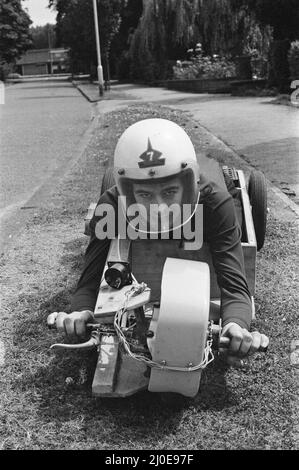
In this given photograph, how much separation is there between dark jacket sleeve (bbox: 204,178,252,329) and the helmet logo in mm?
391

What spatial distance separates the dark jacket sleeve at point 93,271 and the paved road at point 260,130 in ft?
11.9

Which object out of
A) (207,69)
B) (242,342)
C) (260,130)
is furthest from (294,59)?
(242,342)

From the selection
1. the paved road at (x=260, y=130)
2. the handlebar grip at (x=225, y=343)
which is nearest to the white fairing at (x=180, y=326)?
the handlebar grip at (x=225, y=343)

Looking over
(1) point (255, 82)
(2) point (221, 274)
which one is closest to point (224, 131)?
(2) point (221, 274)

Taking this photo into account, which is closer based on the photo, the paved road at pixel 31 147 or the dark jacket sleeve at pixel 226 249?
the dark jacket sleeve at pixel 226 249

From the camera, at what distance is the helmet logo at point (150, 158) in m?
2.71

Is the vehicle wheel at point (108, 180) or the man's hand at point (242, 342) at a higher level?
the vehicle wheel at point (108, 180)

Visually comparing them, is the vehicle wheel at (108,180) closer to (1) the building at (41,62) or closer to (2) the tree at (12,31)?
(2) the tree at (12,31)

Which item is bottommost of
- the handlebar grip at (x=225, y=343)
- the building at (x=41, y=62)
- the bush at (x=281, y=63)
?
the building at (x=41, y=62)

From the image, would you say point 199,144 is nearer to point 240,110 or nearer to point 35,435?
point 240,110

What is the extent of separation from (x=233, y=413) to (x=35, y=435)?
854 millimetres

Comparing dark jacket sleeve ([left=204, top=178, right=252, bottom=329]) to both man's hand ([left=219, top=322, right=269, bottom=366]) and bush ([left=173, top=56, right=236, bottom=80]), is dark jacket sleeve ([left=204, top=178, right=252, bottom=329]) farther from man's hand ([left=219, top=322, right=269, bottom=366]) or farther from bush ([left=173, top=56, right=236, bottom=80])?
bush ([left=173, top=56, right=236, bottom=80])

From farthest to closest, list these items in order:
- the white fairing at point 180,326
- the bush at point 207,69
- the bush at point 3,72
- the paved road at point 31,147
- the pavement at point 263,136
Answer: the bush at point 3,72 → the bush at point 207,69 → the paved road at point 31,147 → the pavement at point 263,136 → the white fairing at point 180,326

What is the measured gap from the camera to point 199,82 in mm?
26719
